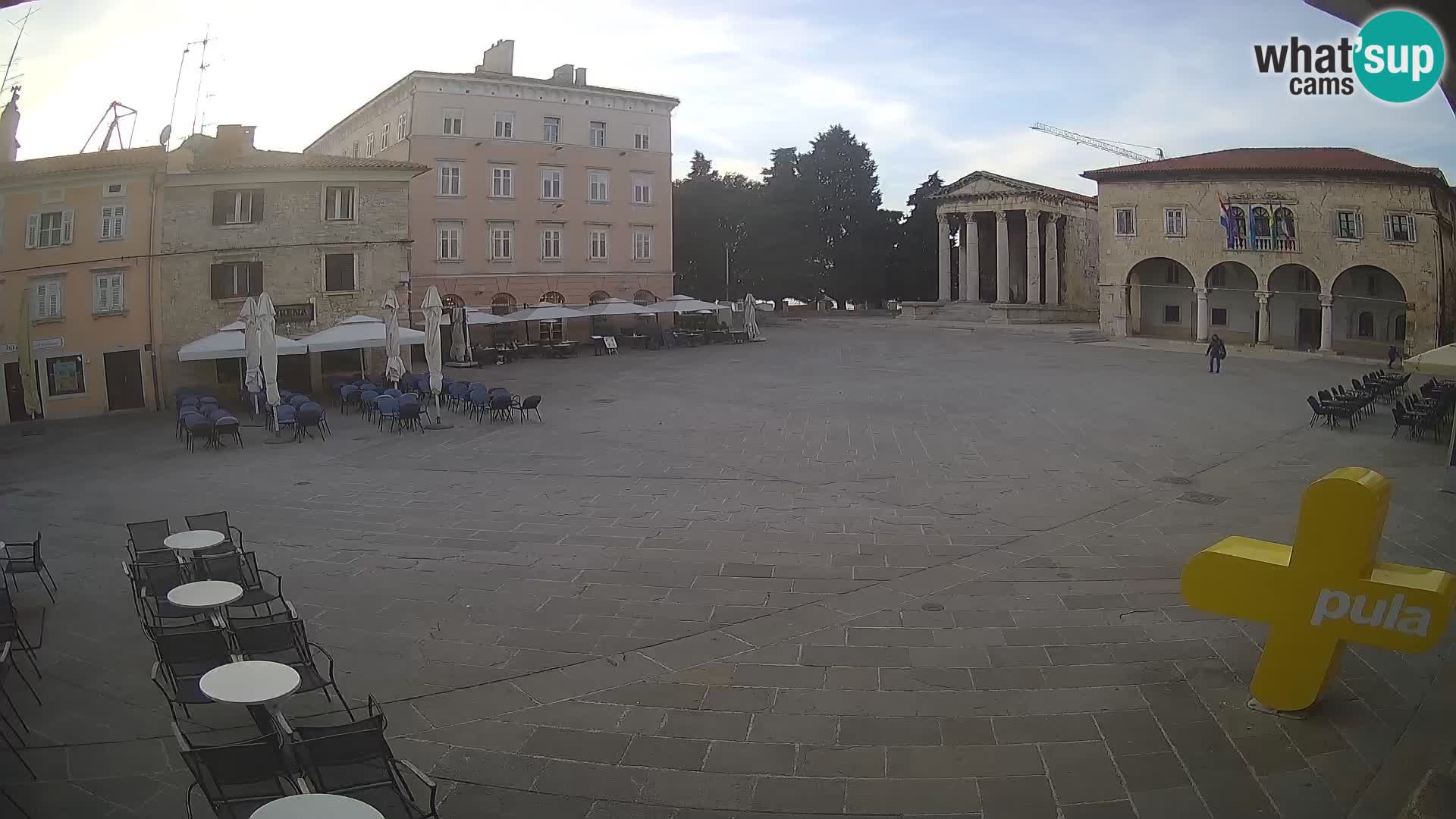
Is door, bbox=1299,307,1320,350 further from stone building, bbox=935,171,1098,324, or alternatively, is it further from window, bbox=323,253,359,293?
window, bbox=323,253,359,293

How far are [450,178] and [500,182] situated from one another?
6.63 ft

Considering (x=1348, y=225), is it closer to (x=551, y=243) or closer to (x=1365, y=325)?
(x=1365, y=325)

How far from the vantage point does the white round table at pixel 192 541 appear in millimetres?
8554

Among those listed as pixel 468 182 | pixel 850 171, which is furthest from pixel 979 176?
pixel 468 182

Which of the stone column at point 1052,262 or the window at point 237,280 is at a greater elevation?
the stone column at point 1052,262

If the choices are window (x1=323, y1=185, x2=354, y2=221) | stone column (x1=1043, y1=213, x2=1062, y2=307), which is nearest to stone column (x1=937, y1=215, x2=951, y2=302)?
stone column (x1=1043, y1=213, x2=1062, y2=307)

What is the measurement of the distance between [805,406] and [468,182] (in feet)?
73.9

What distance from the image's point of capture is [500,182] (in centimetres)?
3953

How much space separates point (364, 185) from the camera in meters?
28.9

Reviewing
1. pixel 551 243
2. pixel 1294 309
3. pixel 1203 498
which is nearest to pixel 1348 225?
pixel 1294 309

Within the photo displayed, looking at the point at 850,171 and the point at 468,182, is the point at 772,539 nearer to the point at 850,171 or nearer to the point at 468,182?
the point at 468,182

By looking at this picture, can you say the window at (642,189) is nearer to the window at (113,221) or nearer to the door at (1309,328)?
the window at (113,221)

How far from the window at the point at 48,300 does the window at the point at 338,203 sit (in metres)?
9.82

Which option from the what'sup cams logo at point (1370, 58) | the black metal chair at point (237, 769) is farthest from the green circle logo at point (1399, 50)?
the black metal chair at point (237, 769)
